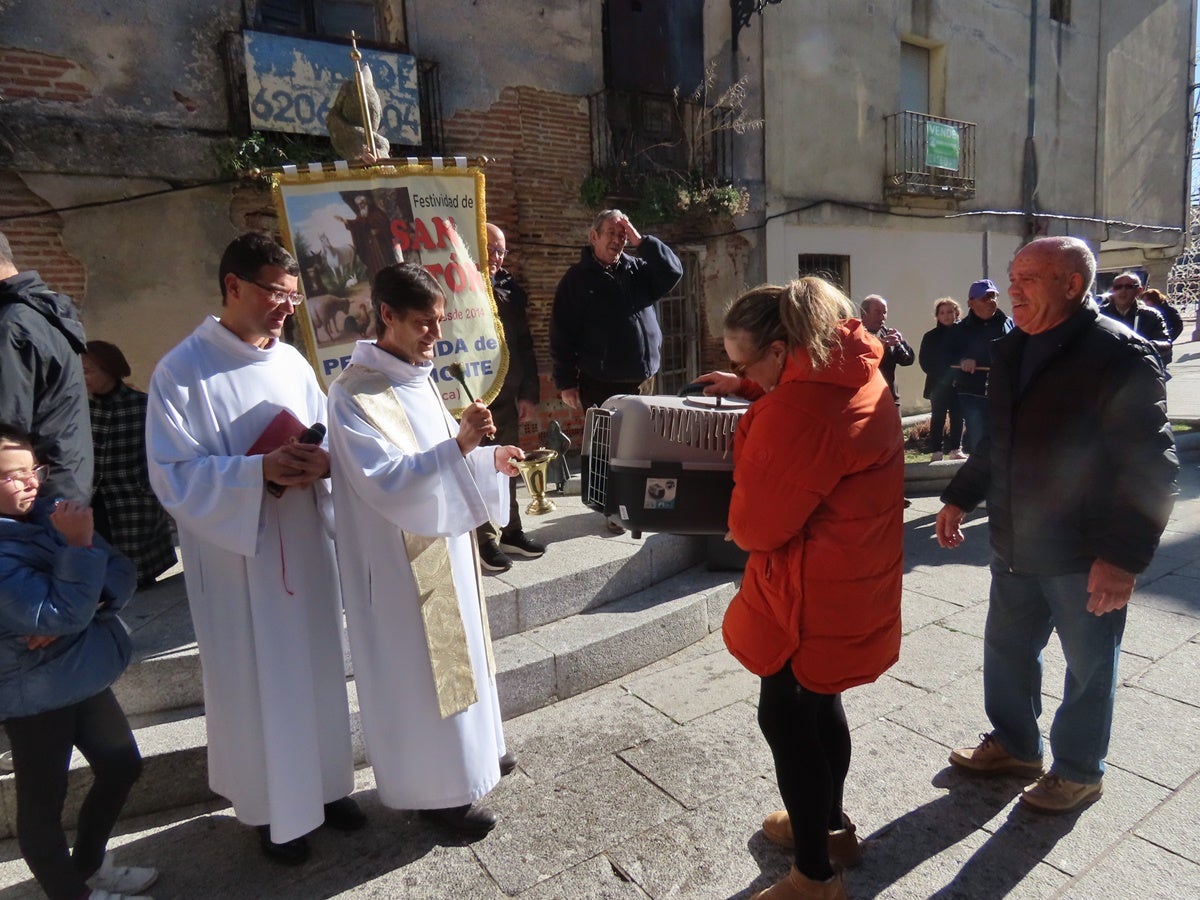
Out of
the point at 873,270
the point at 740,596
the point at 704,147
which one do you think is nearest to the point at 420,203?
the point at 740,596

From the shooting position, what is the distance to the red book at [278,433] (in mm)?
2473

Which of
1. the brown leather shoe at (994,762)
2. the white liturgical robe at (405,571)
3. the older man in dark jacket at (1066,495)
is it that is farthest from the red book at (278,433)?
the brown leather shoe at (994,762)

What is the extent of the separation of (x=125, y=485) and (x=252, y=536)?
2188 mm

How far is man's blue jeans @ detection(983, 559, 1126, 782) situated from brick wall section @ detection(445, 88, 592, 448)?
619 cm

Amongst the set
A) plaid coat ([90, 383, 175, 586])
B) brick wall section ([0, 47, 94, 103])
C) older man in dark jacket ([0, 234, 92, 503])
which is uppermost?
brick wall section ([0, 47, 94, 103])

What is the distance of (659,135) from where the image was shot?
974 centimetres

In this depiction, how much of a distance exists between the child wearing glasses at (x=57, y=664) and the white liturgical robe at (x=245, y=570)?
9.3 inches

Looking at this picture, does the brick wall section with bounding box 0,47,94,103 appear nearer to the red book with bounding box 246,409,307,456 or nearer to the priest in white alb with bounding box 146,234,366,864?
the priest in white alb with bounding box 146,234,366,864

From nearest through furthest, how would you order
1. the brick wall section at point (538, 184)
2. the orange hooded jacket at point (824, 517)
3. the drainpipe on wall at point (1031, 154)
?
the orange hooded jacket at point (824, 517), the brick wall section at point (538, 184), the drainpipe on wall at point (1031, 154)

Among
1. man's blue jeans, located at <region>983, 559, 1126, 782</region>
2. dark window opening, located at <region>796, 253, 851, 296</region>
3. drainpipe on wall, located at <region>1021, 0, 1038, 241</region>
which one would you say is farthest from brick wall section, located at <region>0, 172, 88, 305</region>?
drainpipe on wall, located at <region>1021, 0, 1038, 241</region>

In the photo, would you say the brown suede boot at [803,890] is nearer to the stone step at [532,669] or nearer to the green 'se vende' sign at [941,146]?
the stone step at [532,669]

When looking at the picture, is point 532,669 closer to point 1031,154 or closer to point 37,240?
point 37,240

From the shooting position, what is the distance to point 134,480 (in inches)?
159

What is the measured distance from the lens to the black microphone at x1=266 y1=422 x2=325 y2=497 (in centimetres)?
241
